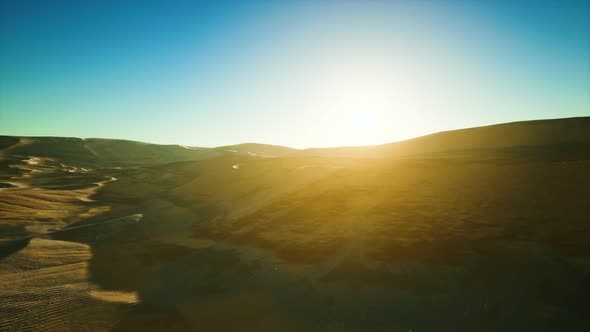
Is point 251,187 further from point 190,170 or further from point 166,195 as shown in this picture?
point 190,170

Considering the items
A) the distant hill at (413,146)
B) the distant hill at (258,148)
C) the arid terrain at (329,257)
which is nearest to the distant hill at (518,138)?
the distant hill at (413,146)

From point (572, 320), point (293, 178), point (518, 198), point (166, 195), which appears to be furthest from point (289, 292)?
point (166, 195)

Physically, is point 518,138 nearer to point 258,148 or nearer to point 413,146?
point 413,146

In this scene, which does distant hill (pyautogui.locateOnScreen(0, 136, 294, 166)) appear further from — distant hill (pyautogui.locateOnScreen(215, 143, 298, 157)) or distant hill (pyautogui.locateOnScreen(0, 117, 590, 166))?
distant hill (pyautogui.locateOnScreen(215, 143, 298, 157))

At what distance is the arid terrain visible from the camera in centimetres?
752

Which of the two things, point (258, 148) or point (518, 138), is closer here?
point (518, 138)

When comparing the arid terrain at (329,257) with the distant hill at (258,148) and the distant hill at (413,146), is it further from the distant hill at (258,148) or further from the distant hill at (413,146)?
the distant hill at (258,148)

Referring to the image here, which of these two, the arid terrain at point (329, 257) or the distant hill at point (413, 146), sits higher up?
the distant hill at point (413, 146)

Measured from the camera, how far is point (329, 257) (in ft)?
35.4

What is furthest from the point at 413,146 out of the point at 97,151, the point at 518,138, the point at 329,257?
the point at 97,151

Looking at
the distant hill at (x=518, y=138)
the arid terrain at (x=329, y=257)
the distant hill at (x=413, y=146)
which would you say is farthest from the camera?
the distant hill at (x=413, y=146)

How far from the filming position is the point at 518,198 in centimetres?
1295

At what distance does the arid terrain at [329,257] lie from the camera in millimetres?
7523

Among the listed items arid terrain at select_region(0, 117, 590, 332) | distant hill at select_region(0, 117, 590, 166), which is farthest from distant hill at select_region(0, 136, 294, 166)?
arid terrain at select_region(0, 117, 590, 332)
